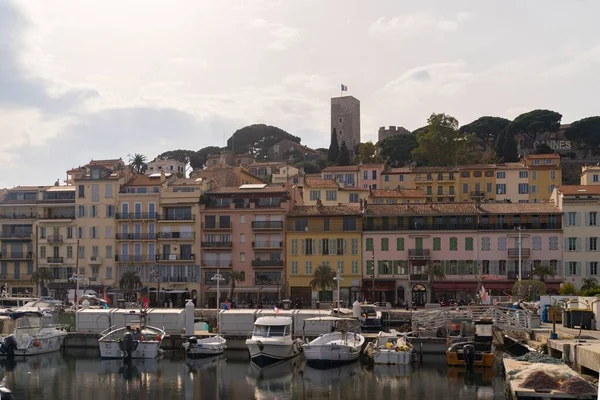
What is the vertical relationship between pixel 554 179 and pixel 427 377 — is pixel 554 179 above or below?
above

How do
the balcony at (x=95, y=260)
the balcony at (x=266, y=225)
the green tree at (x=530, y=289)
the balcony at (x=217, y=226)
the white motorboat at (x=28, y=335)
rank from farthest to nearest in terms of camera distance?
1. the balcony at (x=95, y=260)
2. the balcony at (x=217, y=226)
3. the balcony at (x=266, y=225)
4. the green tree at (x=530, y=289)
5. the white motorboat at (x=28, y=335)

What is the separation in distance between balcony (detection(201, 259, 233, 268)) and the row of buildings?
101mm

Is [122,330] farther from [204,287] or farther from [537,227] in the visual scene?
[537,227]

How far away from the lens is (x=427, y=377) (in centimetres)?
4800

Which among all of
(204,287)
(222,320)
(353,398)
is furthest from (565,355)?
(204,287)

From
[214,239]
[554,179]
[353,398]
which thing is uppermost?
[554,179]

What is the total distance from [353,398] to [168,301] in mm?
43592

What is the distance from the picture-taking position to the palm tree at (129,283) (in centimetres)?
8288

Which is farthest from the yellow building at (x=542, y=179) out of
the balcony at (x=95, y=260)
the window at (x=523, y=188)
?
the balcony at (x=95, y=260)

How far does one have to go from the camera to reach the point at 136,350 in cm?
5616

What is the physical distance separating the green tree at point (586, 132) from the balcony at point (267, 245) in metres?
86.9

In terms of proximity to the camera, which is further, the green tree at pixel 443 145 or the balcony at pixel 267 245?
the green tree at pixel 443 145

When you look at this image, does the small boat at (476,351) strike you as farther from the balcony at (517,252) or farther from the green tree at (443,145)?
the green tree at (443,145)

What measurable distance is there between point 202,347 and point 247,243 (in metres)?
28.3
